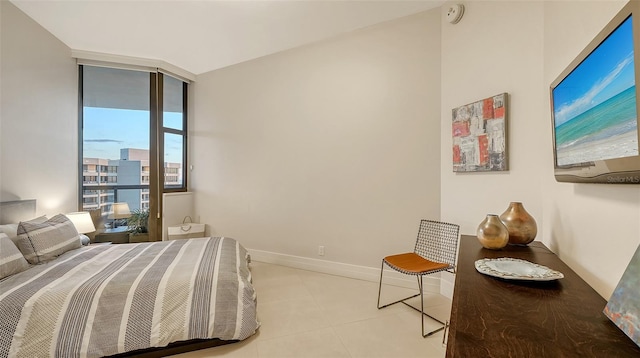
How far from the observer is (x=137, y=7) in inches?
96.1

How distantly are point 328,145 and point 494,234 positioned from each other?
80.2 inches

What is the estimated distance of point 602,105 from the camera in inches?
35.1

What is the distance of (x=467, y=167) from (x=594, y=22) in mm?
1292

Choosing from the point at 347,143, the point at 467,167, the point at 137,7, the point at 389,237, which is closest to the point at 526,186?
the point at 467,167

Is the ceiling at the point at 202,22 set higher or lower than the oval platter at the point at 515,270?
higher

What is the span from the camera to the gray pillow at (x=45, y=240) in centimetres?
201

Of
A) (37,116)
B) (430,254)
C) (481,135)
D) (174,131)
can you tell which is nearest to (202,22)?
(174,131)

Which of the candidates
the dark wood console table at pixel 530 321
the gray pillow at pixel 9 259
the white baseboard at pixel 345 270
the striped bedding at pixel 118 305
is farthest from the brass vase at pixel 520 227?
the gray pillow at pixel 9 259

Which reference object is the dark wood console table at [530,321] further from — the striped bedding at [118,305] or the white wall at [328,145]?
the white wall at [328,145]

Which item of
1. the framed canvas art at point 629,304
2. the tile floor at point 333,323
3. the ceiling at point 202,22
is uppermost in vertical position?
the ceiling at point 202,22

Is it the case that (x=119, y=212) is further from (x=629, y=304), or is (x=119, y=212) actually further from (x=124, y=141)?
(x=629, y=304)

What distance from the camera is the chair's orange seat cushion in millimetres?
2041

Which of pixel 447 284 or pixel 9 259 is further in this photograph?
pixel 447 284

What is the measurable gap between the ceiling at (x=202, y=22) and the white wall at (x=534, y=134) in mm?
687
